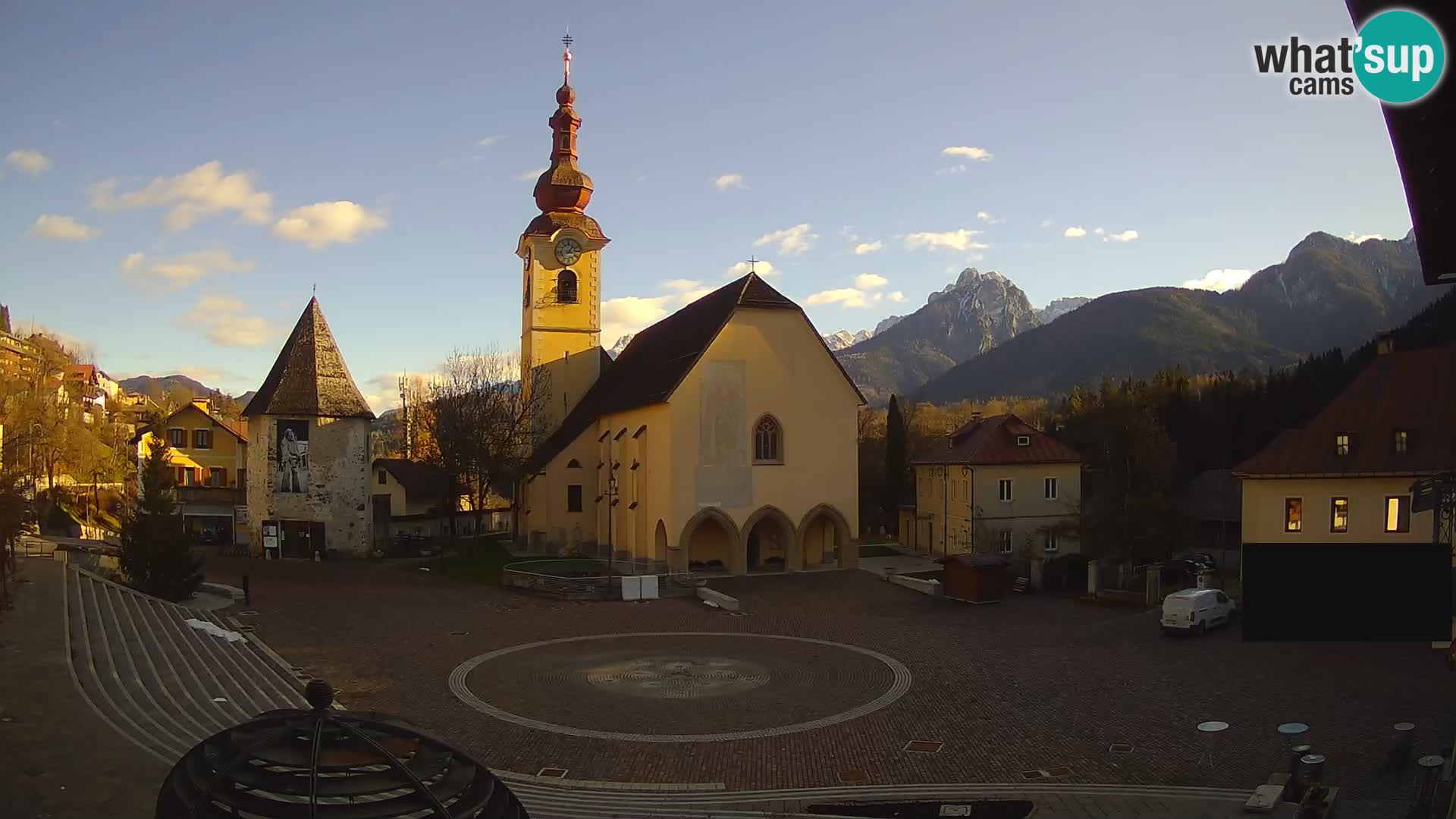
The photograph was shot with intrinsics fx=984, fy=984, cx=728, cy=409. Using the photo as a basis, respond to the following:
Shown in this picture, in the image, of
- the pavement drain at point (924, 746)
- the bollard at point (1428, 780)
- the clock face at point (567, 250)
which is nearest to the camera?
the bollard at point (1428, 780)

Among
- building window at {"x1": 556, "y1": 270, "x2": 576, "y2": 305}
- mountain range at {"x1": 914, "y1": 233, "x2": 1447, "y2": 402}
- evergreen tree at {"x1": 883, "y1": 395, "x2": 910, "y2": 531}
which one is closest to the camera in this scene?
building window at {"x1": 556, "y1": 270, "x2": 576, "y2": 305}

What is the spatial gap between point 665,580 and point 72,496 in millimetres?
44253

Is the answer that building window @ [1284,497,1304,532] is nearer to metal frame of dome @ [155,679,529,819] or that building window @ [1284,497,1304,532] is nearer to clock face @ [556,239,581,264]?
metal frame of dome @ [155,679,529,819]

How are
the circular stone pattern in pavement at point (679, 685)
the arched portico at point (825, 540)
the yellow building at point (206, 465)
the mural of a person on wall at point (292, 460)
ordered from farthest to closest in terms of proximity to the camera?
1. the yellow building at point (206, 465)
2. the mural of a person on wall at point (292, 460)
3. the arched portico at point (825, 540)
4. the circular stone pattern in pavement at point (679, 685)

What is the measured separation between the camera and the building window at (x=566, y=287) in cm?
5219

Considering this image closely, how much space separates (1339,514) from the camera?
28.7 m

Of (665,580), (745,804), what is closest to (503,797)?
(745,804)

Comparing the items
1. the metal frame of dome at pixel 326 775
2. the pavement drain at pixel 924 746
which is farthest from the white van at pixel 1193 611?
the metal frame of dome at pixel 326 775

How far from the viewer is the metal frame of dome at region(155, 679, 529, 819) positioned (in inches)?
197

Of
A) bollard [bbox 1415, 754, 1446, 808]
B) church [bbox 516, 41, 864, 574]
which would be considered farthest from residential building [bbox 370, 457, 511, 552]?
bollard [bbox 1415, 754, 1446, 808]

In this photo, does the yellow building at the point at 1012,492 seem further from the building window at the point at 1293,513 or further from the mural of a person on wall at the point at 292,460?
the mural of a person on wall at the point at 292,460

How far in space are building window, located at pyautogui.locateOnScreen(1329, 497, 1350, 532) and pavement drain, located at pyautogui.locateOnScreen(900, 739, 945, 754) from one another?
1900 centimetres

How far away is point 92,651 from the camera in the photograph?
18.5 metres

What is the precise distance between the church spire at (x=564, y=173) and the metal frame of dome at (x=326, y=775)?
48.7m
